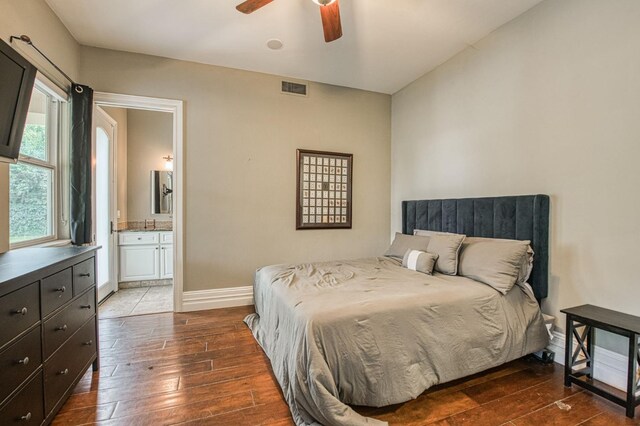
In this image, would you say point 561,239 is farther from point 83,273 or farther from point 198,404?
point 83,273

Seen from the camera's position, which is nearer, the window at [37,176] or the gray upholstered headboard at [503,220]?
the window at [37,176]

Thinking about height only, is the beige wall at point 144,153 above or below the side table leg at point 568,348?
above

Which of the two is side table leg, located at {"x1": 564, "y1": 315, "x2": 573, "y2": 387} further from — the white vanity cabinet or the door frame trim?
the white vanity cabinet

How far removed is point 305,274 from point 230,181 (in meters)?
1.65

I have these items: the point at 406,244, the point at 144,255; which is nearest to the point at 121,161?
the point at 144,255

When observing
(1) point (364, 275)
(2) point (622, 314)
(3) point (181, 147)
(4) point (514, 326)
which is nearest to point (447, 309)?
(4) point (514, 326)

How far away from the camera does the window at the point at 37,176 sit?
7.63 feet

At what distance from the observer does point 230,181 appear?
369cm

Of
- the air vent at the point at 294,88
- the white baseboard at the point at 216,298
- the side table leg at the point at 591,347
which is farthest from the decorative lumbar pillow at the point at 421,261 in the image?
the air vent at the point at 294,88

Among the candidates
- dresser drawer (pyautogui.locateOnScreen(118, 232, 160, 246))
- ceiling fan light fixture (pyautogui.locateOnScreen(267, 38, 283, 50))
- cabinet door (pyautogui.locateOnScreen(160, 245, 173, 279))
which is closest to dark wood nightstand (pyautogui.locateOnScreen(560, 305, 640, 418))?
ceiling fan light fixture (pyautogui.locateOnScreen(267, 38, 283, 50))

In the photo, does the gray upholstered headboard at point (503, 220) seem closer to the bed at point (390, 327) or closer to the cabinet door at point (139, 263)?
the bed at point (390, 327)

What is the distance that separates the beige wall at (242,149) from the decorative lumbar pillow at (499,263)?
1.95 m

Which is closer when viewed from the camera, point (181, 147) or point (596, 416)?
point (596, 416)

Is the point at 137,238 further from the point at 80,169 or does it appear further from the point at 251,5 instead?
the point at 251,5
